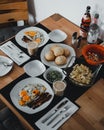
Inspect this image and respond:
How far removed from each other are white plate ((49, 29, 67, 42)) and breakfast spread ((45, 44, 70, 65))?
0.40 feet

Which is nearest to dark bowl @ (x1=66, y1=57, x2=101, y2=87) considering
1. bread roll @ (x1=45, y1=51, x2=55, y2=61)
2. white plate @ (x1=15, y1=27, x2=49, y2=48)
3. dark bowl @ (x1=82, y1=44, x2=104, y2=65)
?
dark bowl @ (x1=82, y1=44, x2=104, y2=65)

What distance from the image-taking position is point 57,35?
5.44ft

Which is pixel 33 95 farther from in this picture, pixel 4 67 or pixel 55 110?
pixel 4 67

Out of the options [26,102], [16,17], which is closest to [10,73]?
[26,102]

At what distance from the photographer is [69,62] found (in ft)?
4.80

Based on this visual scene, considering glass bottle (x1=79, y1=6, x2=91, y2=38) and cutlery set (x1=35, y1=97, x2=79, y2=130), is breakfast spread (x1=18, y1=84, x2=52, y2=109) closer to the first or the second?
cutlery set (x1=35, y1=97, x2=79, y2=130)

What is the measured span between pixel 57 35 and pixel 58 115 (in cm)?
66

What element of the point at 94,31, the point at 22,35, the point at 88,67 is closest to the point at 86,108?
the point at 88,67

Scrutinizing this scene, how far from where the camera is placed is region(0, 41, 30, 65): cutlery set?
1.48 meters

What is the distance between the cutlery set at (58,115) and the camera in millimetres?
1181

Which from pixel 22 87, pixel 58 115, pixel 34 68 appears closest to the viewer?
pixel 58 115

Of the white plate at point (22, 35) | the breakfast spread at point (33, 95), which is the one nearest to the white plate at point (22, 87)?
the breakfast spread at point (33, 95)

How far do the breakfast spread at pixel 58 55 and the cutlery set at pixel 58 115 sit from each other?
0.86ft

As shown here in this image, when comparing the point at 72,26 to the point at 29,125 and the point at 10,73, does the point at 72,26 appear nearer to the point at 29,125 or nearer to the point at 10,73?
the point at 10,73
